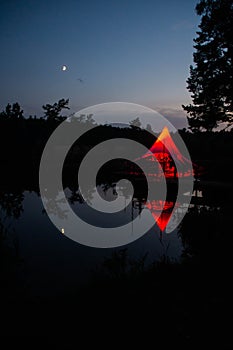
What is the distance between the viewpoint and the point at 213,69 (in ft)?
45.2

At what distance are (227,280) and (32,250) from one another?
4520 millimetres

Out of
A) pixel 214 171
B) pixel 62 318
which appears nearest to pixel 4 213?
pixel 62 318

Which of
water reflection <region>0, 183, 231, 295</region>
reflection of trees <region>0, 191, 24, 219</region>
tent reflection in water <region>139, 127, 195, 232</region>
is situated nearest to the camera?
water reflection <region>0, 183, 231, 295</region>

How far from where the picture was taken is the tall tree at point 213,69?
12945 mm

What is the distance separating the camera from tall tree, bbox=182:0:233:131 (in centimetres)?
1295

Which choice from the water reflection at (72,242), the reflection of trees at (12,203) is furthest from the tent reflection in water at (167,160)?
the reflection of trees at (12,203)

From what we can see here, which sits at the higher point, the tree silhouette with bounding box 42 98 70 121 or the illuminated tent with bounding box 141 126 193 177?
the tree silhouette with bounding box 42 98 70 121

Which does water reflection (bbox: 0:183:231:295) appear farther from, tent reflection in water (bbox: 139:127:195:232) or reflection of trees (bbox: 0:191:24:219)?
tent reflection in water (bbox: 139:127:195:232)

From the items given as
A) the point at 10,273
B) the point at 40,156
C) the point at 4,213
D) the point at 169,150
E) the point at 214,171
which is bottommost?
the point at 10,273

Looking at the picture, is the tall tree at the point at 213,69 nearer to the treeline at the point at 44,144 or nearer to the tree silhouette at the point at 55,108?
the treeline at the point at 44,144

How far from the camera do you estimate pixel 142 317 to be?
319cm

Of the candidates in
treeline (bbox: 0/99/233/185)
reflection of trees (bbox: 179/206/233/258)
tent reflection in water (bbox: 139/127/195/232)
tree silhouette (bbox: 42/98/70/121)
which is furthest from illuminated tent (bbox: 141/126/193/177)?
tree silhouette (bbox: 42/98/70/121)

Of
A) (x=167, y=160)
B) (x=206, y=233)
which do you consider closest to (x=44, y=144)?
(x=167, y=160)

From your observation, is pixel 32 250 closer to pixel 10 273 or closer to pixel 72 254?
pixel 72 254
